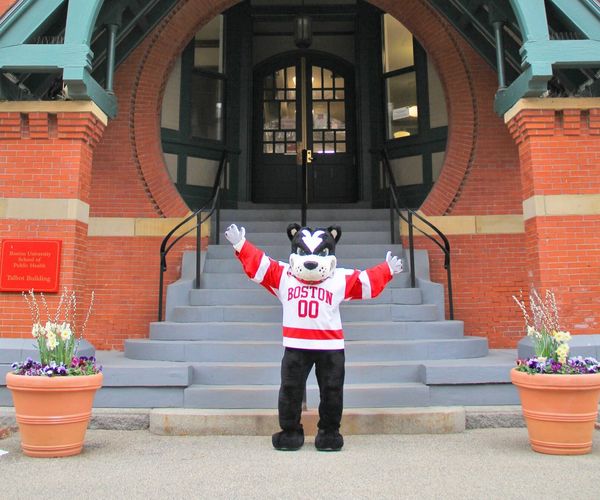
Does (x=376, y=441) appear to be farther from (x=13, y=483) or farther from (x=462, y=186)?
(x=462, y=186)

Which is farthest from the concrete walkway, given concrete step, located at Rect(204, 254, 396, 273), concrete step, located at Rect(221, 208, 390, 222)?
concrete step, located at Rect(221, 208, 390, 222)

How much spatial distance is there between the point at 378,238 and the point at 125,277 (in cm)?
374

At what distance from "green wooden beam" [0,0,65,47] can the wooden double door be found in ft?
19.0

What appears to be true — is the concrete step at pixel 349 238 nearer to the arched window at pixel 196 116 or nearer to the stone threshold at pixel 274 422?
the arched window at pixel 196 116

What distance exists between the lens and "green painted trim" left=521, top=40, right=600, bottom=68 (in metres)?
5.47

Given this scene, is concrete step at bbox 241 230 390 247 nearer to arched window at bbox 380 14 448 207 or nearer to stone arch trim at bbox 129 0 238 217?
stone arch trim at bbox 129 0 238 217

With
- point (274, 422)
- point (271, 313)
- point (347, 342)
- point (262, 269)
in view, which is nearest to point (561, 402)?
point (347, 342)

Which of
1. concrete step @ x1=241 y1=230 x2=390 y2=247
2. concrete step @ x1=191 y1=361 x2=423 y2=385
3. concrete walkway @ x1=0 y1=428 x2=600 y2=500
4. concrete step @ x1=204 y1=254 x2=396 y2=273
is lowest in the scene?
concrete walkway @ x1=0 y1=428 x2=600 y2=500

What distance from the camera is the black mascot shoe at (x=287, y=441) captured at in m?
4.23

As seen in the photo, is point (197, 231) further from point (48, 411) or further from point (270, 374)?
point (48, 411)

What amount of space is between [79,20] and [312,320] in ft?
13.3

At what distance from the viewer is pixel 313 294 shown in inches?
171

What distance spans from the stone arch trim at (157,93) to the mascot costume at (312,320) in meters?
3.68

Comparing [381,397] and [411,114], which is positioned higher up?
[411,114]
